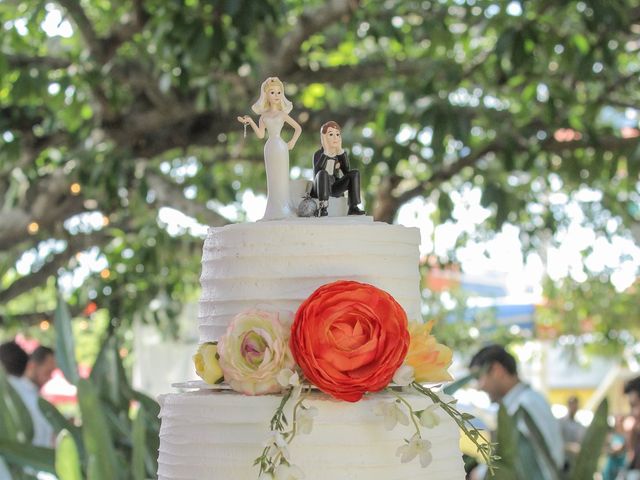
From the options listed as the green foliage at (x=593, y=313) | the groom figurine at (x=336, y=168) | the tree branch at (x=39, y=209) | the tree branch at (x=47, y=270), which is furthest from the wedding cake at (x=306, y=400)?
the green foliage at (x=593, y=313)

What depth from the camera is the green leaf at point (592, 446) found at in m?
3.73

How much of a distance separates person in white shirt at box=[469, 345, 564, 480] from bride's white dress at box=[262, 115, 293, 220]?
175 centimetres

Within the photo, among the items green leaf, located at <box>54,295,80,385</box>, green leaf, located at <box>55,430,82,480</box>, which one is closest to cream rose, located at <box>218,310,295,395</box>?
green leaf, located at <box>55,430,82,480</box>

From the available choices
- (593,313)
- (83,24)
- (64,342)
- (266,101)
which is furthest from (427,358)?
(593,313)

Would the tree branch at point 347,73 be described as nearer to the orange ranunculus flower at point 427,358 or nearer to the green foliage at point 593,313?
the orange ranunculus flower at point 427,358

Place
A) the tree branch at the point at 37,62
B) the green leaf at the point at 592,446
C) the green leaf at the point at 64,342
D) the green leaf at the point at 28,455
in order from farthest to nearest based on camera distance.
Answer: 1. the tree branch at the point at 37,62
2. the green leaf at the point at 64,342
3. the green leaf at the point at 592,446
4. the green leaf at the point at 28,455

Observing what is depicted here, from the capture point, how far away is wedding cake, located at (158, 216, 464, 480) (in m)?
2.09

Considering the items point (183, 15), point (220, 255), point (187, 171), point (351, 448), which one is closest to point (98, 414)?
point (220, 255)

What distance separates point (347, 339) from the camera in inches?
79.3

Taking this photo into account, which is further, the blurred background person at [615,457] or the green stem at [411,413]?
the blurred background person at [615,457]

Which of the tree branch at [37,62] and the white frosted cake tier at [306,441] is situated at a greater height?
the tree branch at [37,62]

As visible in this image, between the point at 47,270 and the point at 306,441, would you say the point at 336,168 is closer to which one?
the point at 306,441

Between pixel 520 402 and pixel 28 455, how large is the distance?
7.00 feet

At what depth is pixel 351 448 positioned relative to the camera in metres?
2.09
